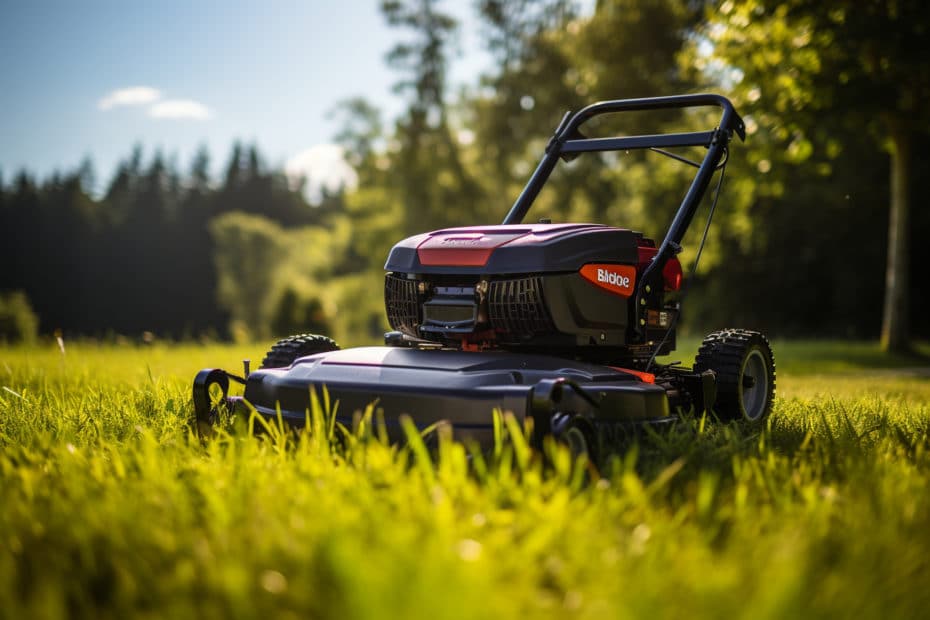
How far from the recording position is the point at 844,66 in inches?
481

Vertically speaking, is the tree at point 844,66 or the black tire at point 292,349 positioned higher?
the tree at point 844,66

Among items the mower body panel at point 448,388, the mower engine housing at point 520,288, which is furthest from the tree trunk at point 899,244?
the mower body panel at point 448,388

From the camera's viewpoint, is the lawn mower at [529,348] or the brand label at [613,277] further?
the brand label at [613,277]

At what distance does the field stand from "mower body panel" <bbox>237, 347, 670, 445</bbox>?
0.65 feet

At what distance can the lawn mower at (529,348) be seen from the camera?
11.6 ft

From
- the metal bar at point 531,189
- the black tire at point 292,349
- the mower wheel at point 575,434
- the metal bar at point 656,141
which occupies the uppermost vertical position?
the metal bar at point 656,141

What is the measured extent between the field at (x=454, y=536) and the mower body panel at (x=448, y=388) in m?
0.20

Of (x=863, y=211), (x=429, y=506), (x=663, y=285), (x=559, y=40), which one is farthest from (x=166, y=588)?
(x=863, y=211)

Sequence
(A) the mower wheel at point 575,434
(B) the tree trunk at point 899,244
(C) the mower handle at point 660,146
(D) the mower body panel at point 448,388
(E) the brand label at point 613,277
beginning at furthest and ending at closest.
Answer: (B) the tree trunk at point 899,244 → (C) the mower handle at point 660,146 → (E) the brand label at point 613,277 → (D) the mower body panel at point 448,388 → (A) the mower wheel at point 575,434

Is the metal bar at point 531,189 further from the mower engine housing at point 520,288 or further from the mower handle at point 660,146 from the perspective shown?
the mower engine housing at point 520,288

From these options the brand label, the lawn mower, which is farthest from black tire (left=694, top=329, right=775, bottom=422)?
the brand label

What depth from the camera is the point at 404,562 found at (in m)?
2.00

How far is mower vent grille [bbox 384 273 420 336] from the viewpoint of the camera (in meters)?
4.41

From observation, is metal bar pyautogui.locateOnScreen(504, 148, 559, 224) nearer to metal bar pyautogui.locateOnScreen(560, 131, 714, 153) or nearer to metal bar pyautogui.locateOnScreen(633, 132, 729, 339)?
metal bar pyautogui.locateOnScreen(560, 131, 714, 153)
